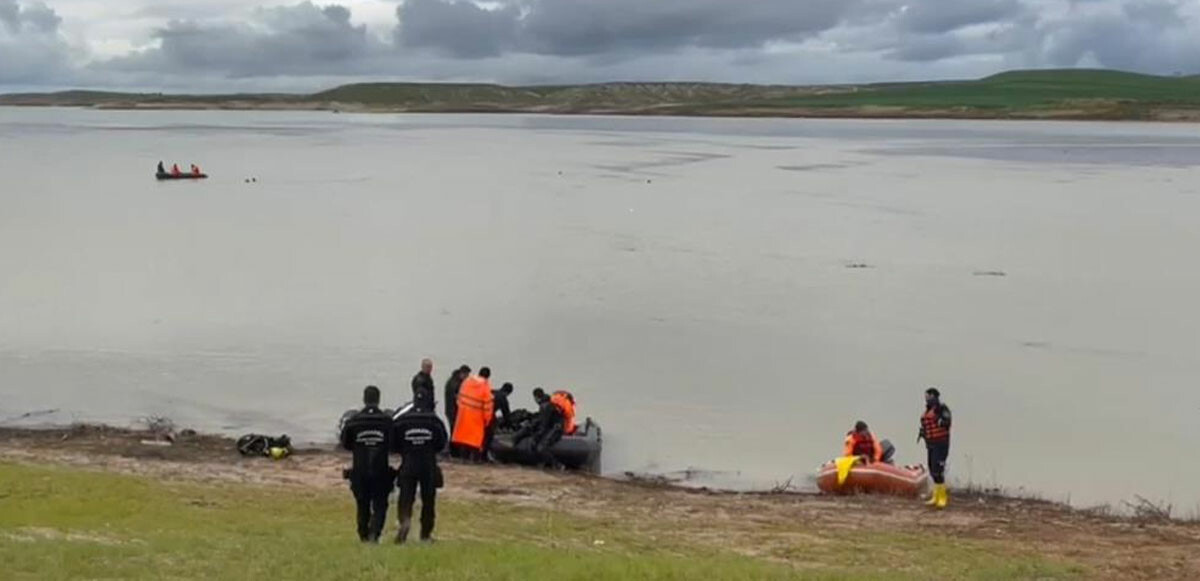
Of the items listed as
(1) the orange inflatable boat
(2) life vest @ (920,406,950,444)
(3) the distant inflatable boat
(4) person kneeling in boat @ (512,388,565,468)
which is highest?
(3) the distant inflatable boat

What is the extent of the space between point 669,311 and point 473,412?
1186cm

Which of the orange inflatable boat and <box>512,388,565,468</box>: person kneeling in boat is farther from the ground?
<box>512,388,565,468</box>: person kneeling in boat

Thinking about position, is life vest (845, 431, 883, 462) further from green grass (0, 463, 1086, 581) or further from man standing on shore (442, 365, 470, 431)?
man standing on shore (442, 365, 470, 431)

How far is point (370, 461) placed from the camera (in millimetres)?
9531

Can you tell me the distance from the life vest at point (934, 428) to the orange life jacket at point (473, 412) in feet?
16.7

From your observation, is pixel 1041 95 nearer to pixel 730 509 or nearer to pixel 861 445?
pixel 861 445

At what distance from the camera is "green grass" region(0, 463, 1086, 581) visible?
29.0 ft

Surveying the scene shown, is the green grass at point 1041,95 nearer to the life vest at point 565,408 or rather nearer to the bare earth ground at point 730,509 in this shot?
the life vest at point 565,408

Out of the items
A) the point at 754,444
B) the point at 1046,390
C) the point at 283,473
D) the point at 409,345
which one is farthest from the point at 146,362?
the point at 1046,390

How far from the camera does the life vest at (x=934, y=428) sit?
48.4 ft

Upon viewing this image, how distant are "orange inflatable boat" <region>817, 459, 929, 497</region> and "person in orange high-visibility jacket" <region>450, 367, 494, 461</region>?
13.5 ft

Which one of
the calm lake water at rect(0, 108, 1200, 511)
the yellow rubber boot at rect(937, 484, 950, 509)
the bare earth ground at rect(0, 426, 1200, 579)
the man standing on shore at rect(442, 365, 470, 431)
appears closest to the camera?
the bare earth ground at rect(0, 426, 1200, 579)

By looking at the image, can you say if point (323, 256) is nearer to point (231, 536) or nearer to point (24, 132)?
point (231, 536)

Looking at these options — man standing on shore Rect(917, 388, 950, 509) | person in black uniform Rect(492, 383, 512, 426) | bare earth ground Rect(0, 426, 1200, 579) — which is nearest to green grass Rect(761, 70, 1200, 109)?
man standing on shore Rect(917, 388, 950, 509)
